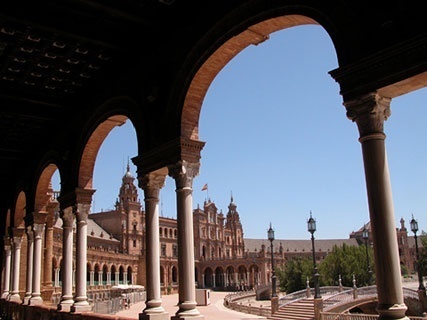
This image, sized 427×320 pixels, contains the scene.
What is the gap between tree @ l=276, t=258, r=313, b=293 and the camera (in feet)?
214

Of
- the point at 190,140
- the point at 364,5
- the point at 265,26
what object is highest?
the point at 265,26

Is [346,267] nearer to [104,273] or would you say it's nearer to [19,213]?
[104,273]

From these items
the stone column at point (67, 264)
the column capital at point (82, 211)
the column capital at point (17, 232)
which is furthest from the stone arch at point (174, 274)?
the column capital at point (82, 211)

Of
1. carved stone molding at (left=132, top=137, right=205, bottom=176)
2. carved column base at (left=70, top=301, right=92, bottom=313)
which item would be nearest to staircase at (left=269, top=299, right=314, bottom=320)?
carved column base at (left=70, top=301, right=92, bottom=313)

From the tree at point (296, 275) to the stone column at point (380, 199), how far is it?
6073cm

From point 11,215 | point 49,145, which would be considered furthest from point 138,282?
point 49,145

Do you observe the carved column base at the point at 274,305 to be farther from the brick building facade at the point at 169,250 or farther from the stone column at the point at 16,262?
the brick building facade at the point at 169,250

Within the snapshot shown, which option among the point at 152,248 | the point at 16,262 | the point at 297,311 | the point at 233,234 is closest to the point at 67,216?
the point at 152,248

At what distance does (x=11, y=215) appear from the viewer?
23547mm

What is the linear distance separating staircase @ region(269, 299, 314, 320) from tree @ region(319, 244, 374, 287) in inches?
779

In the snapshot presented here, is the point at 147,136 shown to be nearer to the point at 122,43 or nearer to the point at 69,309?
the point at 122,43

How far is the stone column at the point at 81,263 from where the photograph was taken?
1391cm

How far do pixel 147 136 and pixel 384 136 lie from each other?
6202 mm

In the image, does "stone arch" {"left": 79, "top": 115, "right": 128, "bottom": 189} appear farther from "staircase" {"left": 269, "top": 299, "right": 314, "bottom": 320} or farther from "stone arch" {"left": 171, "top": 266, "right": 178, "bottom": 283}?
"stone arch" {"left": 171, "top": 266, "right": 178, "bottom": 283}
